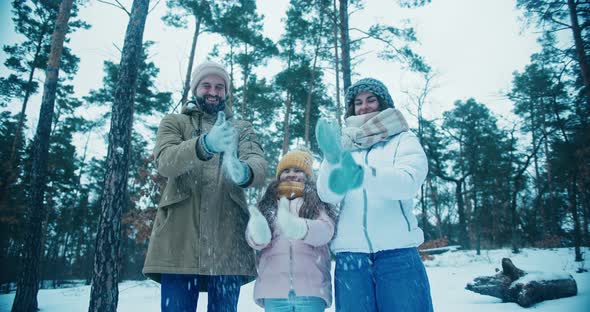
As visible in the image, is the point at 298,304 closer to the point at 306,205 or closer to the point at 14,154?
the point at 306,205

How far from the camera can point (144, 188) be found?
27.6 feet

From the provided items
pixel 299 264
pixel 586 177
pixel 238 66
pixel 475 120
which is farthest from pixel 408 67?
pixel 475 120

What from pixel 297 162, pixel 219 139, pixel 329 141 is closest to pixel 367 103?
pixel 297 162

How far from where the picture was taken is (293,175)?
2551mm

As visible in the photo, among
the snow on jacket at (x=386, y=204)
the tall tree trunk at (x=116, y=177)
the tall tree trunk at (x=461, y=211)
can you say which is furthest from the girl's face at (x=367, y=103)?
the tall tree trunk at (x=461, y=211)

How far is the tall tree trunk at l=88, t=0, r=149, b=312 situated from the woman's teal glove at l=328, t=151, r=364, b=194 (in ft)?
10.8

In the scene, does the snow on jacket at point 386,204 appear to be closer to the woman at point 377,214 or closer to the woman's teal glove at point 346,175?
the woman at point 377,214

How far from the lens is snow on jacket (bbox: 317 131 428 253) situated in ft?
5.53

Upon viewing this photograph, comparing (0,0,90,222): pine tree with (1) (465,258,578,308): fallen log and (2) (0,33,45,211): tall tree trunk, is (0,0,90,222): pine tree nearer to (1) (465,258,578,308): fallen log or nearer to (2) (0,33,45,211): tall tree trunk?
(2) (0,33,45,211): tall tree trunk

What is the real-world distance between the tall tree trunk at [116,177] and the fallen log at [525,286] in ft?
19.2

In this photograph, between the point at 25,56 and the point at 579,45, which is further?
the point at 25,56

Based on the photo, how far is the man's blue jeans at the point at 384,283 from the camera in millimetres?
1732

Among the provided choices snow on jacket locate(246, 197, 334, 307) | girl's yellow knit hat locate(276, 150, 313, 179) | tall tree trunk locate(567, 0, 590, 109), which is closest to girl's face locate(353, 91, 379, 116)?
girl's yellow knit hat locate(276, 150, 313, 179)

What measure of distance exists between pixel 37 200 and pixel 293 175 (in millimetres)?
7563
